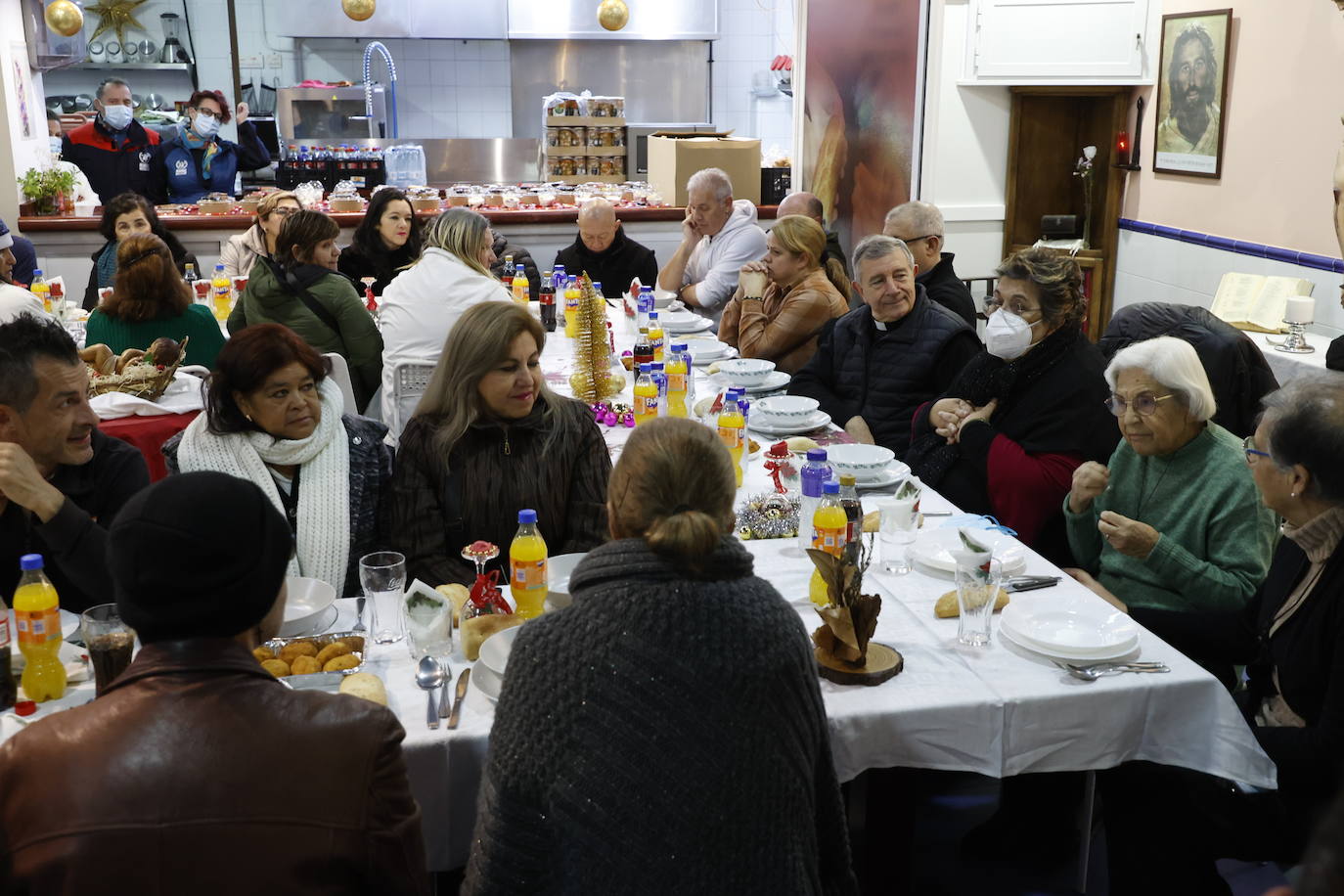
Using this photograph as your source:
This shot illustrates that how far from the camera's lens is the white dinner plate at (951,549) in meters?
2.76

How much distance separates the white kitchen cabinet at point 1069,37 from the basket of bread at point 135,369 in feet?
16.1

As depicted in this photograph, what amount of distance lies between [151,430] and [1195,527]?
3.25m

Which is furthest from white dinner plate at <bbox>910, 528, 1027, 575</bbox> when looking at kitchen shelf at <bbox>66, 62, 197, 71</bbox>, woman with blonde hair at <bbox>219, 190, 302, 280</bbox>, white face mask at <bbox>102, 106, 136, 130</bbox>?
kitchen shelf at <bbox>66, 62, 197, 71</bbox>

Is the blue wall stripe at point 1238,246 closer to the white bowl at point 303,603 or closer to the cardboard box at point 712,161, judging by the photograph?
the cardboard box at point 712,161

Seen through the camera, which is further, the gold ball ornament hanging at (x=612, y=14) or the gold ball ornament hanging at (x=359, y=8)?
the gold ball ornament hanging at (x=612, y=14)

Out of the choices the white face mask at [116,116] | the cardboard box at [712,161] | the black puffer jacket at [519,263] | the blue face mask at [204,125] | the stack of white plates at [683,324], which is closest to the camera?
the stack of white plates at [683,324]

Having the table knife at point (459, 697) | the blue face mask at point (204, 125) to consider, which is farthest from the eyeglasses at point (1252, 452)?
the blue face mask at point (204, 125)

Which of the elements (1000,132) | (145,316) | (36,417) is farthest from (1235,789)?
(1000,132)

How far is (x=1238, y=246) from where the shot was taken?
20.1ft

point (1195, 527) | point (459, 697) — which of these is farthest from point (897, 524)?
point (459, 697)

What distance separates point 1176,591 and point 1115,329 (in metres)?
1.39

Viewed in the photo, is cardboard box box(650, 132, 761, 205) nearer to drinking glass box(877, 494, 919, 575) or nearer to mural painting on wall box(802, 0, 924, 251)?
mural painting on wall box(802, 0, 924, 251)

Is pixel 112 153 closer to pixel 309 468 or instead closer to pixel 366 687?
pixel 309 468

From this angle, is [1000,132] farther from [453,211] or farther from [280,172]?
[280,172]
